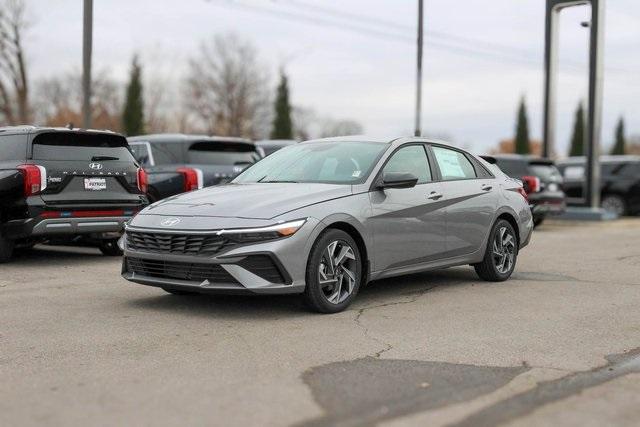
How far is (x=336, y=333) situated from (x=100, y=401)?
2098 millimetres

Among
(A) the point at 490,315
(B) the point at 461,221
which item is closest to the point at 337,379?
(A) the point at 490,315

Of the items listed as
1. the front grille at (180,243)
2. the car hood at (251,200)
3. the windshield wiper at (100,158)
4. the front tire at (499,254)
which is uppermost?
the windshield wiper at (100,158)

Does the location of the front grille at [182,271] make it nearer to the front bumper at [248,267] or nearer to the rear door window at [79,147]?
the front bumper at [248,267]

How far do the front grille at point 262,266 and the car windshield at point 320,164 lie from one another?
3.96ft

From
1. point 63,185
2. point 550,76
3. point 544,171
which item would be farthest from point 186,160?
point 550,76

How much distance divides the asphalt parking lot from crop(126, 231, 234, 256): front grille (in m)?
0.52

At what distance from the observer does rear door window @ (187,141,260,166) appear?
12398mm

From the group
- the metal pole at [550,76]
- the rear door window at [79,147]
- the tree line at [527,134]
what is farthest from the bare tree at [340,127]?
the rear door window at [79,147]

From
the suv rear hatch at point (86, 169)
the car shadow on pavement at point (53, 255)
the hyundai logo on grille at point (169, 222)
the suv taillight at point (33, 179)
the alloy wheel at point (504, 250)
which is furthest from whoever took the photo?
the car shadow on pavement at point (53, 255)

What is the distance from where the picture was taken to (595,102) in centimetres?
2248

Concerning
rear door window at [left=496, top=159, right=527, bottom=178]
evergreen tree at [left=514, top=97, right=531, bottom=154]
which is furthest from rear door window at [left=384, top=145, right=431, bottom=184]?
evergreen tree at [left=514, top=97, right=531, bottom=154]

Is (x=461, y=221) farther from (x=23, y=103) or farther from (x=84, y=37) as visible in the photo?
(x=23, y=103)

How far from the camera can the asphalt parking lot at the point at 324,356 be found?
3990 mm

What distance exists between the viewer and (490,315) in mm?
6676
